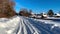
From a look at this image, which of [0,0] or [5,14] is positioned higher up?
[0,0]

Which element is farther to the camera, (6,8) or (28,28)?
(6,8)

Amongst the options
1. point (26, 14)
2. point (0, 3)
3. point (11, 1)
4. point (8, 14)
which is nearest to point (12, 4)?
point (11, 1)

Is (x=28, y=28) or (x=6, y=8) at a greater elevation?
(x=6, y=8)

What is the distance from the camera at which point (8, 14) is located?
8606 centimetres

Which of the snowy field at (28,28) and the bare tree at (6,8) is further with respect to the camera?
the bare tree at (6,8)

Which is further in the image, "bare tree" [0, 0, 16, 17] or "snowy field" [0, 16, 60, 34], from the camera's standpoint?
"bare tree" [0, 0, 16, 17]

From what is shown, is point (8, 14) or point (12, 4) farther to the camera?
point (12, 4)

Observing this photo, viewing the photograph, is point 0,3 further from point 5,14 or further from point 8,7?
point 8,7

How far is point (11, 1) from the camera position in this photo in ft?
312

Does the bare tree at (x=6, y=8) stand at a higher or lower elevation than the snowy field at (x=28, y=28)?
higher

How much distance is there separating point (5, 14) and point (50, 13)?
397 feet

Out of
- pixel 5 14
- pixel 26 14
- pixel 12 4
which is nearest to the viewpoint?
pixel 5 14

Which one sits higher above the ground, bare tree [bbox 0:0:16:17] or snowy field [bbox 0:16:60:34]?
bare tree [bbox 0:0:16:17]

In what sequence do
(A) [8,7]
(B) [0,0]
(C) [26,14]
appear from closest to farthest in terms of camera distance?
(B) [0,0] → (A) [8,7] → (C) [26,14]
